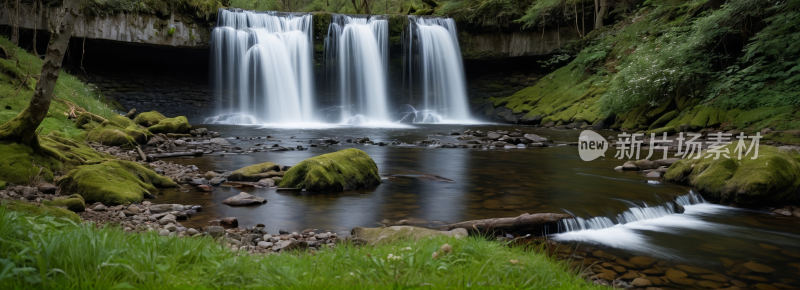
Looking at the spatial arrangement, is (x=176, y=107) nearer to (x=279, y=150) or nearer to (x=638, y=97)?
(x=279, y=150)

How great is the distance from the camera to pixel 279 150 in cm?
1349

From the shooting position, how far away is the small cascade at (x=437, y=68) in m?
30.2

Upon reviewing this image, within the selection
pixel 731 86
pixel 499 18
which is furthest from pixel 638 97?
pixel 499 18

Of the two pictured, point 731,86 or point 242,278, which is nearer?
point 242,278

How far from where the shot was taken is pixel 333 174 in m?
7.48

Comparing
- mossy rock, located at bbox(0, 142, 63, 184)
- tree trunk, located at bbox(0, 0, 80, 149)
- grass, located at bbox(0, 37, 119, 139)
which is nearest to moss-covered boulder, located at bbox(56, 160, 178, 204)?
mossy rock, located at bbox(0, 142, 63, 184)

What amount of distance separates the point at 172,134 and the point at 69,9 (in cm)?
1185

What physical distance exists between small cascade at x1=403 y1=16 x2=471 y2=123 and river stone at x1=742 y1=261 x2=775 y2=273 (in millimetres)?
25637

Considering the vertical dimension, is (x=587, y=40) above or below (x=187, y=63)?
above

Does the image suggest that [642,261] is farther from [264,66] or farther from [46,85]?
[264,66]

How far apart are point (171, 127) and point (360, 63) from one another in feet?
49.3

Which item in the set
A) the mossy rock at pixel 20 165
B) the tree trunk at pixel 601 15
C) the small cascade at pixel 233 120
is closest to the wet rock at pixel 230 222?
the mossy rock at pixel 20 165

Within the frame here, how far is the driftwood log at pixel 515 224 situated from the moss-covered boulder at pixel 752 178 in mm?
3594

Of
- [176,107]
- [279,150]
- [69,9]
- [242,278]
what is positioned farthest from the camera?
[176,107]
